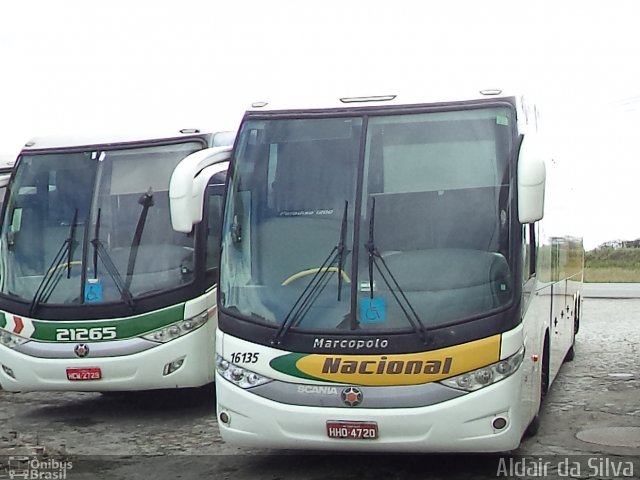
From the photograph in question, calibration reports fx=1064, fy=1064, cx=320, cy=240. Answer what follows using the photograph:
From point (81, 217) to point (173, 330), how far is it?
62.5 inches

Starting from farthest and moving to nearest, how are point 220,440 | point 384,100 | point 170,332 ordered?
point 170,332 < point 220,440 < point 384,100

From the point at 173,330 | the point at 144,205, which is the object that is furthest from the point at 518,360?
the point at 144,205

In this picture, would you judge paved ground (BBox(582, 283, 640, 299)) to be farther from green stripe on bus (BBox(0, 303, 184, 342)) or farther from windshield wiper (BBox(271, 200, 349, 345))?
windshield wiper (BBox(271, 200, 349, 345))

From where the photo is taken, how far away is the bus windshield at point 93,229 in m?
10.4

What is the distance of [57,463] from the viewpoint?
345 inches

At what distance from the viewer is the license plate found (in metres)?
7.24

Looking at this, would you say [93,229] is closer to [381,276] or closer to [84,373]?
[84,373]

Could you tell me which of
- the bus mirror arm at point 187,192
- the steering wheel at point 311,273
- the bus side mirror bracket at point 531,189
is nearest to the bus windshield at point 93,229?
the bus mirror arm at point 187,192

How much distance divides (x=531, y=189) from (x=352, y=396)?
6.18 ft

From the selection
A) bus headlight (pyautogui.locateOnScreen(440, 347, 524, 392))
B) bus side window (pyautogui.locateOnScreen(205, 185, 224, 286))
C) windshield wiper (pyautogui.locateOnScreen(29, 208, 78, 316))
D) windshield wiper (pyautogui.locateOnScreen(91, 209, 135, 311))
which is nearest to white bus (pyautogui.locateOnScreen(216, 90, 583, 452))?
bus headlight (pyautogui.locateOnScreen(440, 347, 524, 392))

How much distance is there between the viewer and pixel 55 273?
1060 cm

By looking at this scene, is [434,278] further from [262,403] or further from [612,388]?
[612,388]

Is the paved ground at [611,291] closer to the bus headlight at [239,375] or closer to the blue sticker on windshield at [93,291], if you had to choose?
the blue sticker on windshield at [93,291]

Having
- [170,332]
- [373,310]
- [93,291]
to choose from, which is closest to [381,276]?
[373,310]
